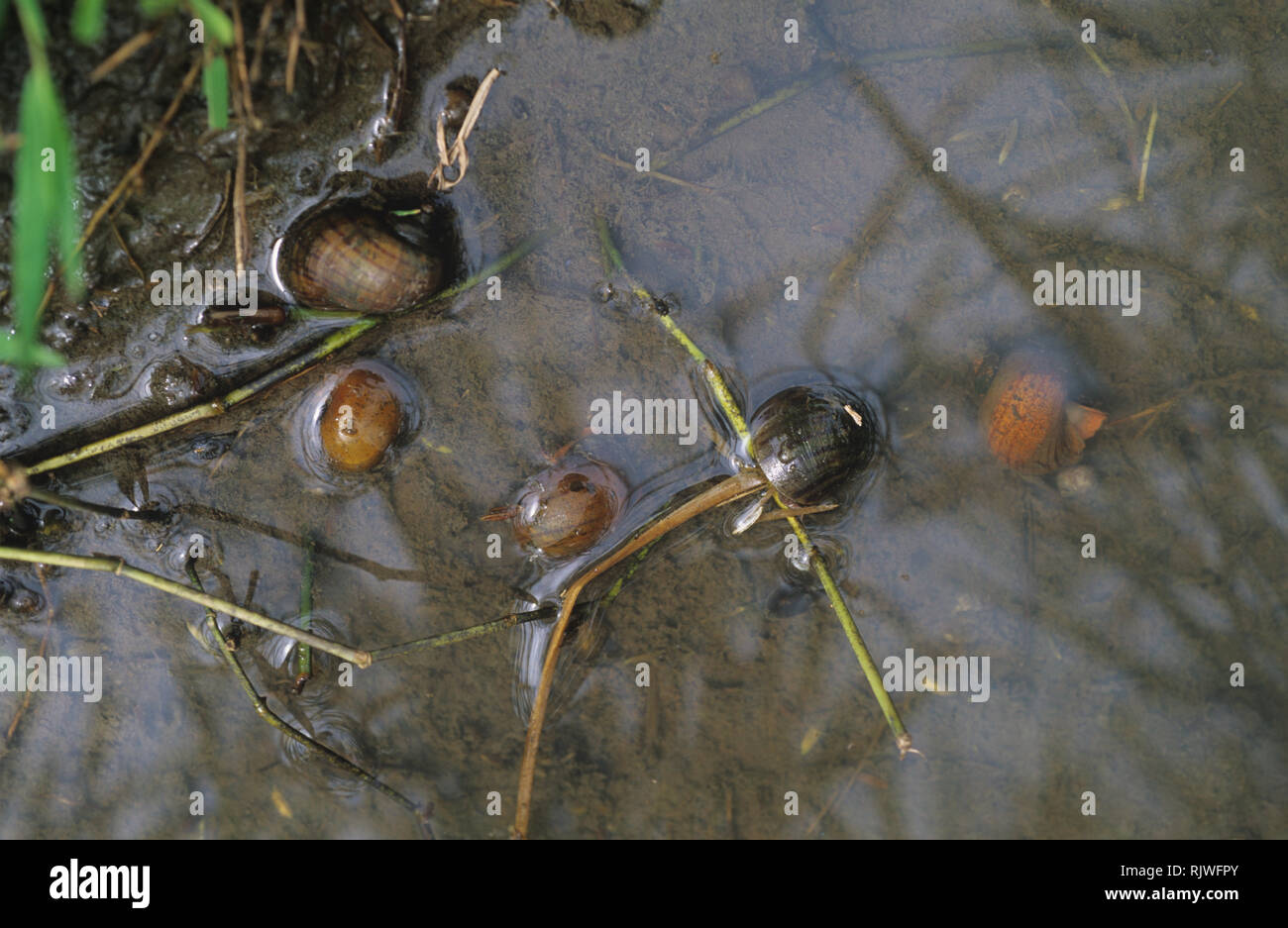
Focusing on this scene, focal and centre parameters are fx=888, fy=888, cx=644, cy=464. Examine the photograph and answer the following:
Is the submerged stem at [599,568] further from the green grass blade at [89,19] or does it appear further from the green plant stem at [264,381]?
the green grass blade at [89,19]

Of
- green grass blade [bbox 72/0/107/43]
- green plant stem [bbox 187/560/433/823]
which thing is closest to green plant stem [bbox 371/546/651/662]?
green plant stem [bbox 187/560/433/823]

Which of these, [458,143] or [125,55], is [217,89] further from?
[458,143]

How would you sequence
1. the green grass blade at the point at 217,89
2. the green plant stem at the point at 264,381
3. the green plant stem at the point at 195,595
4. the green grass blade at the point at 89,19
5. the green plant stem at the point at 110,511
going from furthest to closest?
the green plant stem at the point at 110,511 < the green plant stem at the point at 264,381 < the green plant stem at the point at 195,595 < the green grass blade at the point at 217,89 < the green grass blade at the point at 89,19

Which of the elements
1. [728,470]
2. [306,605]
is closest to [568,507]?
[728,470]

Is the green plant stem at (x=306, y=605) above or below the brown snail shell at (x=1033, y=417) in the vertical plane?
below

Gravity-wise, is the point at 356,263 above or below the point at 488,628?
above

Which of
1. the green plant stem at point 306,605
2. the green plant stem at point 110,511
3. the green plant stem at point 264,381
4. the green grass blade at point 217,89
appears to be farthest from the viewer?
the green plant stem at point 306,605

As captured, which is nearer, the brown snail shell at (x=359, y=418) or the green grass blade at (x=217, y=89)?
the green grass blade at (x=217, y=89)

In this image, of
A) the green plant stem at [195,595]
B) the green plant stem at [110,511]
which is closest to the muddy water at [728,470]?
the green plant stem at [110,511]
